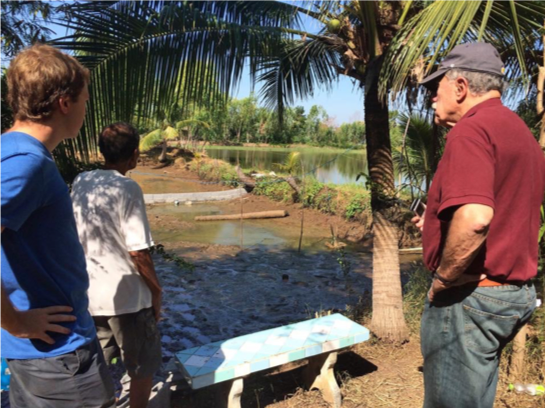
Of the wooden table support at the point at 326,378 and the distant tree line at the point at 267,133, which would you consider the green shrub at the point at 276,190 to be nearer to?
the wooden table support at the point at 326,378

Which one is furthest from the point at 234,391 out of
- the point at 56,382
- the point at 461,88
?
the point at 461,88

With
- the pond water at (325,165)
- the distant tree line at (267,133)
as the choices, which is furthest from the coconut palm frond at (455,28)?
the distant tree line at (267,133)

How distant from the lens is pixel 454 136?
62.1 inches

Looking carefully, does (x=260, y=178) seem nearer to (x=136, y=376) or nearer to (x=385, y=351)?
(x=385, y=351)

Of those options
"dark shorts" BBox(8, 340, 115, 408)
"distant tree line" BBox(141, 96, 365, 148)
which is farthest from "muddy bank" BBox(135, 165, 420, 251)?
"distant tree line" BBox(141, 96, 365, 148)

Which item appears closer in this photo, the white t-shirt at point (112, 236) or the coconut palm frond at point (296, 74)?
the white t-shirt at point (112, 236)

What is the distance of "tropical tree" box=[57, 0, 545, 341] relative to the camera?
9.04 ft

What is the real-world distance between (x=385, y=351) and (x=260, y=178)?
52.4 ft

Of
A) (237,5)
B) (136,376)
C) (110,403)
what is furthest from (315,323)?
(237,5)

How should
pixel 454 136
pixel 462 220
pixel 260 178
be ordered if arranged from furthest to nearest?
pixel 260 178 < pixel 454 136 < pixel 462 220

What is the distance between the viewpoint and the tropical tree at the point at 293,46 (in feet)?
9.04

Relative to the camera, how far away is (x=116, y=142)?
231 cm

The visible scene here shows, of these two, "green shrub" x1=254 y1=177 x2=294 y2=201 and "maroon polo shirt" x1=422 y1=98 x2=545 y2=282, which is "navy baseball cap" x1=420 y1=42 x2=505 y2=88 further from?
"green shrub" x1=254 y1=177 x2=294 y2=201

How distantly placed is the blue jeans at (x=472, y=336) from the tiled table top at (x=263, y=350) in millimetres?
1323
